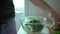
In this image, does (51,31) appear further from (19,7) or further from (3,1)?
(19,7)

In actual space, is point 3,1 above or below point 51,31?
above

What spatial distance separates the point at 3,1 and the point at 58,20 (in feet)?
1.26

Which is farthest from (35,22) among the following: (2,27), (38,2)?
(2,27)

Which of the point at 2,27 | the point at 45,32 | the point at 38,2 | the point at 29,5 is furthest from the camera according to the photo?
the point at 29,5

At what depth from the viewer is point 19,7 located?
1.26 meters

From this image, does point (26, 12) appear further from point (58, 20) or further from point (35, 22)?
point (58, 20)

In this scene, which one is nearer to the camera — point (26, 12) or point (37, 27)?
point (37, 27)

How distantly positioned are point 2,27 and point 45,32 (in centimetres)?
37

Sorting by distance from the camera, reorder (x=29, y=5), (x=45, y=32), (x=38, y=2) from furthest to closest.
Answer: (x=29, y=5), (x=45, y=32), (x=38, y=2)

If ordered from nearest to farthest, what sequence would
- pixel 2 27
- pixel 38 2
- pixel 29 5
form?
pixel 2 27 → pixel 38 2 → pixel 29 5

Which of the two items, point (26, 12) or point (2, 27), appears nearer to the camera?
point (2, 27)

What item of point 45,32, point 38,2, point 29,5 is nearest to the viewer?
point 38,2

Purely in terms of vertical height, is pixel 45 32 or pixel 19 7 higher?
pixel 19 7

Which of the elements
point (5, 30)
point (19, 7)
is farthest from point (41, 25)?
point (19, 7)
